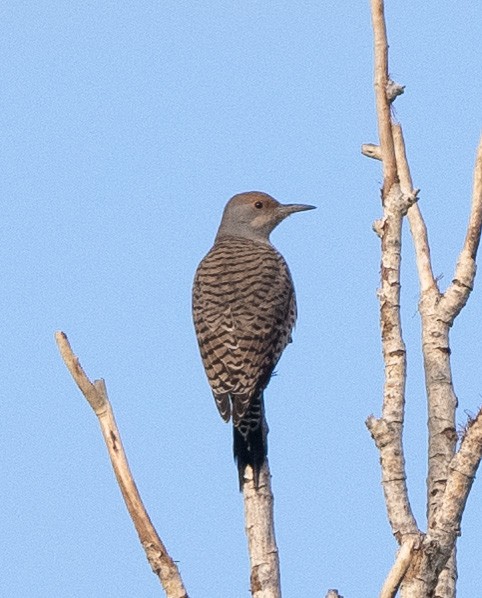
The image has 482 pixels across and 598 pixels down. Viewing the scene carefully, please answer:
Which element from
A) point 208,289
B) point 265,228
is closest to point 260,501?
point 208,289

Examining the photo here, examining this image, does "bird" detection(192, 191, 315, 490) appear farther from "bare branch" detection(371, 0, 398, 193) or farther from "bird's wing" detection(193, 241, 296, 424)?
"bare branch" detection(371, 0, 398, 193)

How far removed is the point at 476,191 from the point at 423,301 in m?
0.64

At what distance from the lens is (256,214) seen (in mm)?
11102

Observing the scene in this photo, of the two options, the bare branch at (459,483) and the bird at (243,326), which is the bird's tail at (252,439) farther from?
the bare branch at (459,483)

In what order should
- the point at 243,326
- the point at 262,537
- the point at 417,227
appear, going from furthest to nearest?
the point at 243,326
the point at 417,227
the point at 262,537

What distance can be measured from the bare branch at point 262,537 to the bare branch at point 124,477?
23.7 inches

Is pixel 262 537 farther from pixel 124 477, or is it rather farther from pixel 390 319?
pixel 390 319

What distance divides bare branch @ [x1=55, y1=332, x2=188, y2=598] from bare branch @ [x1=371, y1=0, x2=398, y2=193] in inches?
80.0

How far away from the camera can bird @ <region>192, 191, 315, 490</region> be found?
7875 mm

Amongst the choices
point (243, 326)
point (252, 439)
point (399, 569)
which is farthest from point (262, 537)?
point (243, 326)

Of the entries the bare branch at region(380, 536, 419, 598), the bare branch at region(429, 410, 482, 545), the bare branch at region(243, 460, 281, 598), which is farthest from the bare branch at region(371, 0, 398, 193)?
the bare branch at region(380, 536, 419, 598)

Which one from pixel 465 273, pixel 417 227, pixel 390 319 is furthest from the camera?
pixel 417 227

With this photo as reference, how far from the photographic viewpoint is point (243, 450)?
294 inches

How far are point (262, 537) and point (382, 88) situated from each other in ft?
7.58
